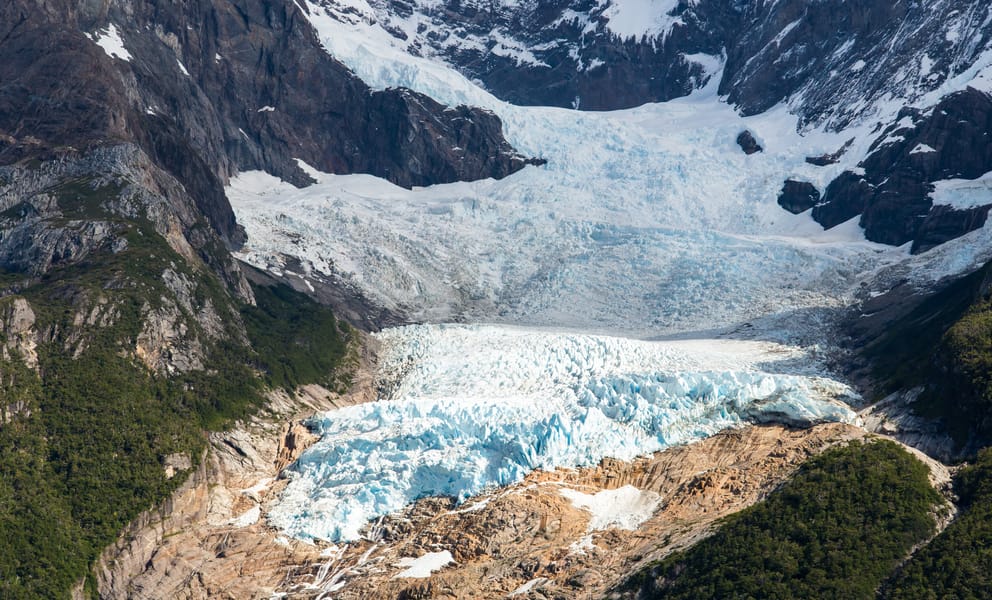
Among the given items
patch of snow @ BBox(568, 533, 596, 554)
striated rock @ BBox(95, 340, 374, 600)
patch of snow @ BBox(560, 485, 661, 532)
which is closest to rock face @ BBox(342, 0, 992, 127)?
patch of snow @ BBox(560, 485, 661, 532)

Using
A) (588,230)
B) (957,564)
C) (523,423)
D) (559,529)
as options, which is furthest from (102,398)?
(588,230)

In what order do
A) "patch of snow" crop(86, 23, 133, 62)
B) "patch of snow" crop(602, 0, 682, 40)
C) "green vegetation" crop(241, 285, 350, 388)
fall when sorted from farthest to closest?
"patch of snow" crop(602, 0, 682, 40) → "patch of snow" crop(86, 23, 133, 62) → "green vegetation" crop(241, 285, 350, 388)

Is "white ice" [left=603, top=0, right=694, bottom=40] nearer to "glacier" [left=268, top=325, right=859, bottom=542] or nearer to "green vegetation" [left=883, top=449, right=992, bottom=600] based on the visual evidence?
"glacier" [left=268, top=325, right=859, bottom=542]

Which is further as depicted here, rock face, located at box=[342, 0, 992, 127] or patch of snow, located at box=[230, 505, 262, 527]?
rock face, located at box=[342, 0, 992, 127]

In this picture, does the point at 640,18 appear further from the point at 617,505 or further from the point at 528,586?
the point at 528,586

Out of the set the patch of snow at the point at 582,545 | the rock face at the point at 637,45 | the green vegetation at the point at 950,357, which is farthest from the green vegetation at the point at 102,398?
the rock face at the point at 637,45

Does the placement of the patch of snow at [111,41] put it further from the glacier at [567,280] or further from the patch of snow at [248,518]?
the patch of snow at [248,518]

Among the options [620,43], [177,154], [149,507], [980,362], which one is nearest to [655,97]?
[620,43]

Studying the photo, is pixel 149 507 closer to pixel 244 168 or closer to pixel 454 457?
pixel 454 457
